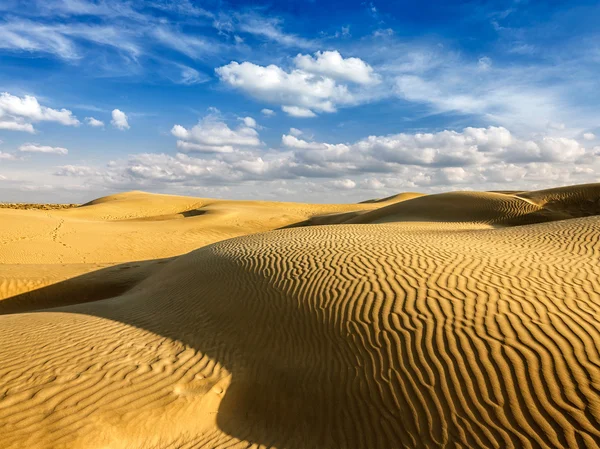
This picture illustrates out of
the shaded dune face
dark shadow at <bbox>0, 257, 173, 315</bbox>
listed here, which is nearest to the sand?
the shaded dune face

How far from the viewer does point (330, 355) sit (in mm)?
5508

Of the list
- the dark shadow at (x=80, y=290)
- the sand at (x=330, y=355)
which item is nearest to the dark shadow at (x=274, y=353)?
the sand at (x=330, y=355)

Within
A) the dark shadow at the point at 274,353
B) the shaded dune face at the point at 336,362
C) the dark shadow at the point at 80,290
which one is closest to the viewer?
the shaded dune face at the point at 336,362

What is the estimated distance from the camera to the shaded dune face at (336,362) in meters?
4.16

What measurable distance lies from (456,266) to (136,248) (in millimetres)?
15878

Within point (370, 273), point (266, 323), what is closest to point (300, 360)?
point (266, 323)

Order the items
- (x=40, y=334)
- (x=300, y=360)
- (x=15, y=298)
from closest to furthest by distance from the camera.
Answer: (x=300, y=360), (x=40, y=334), (x=15, y=298)

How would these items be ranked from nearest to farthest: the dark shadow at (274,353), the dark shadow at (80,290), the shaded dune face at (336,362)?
the shaded dune face at (336,362), the dark shadow at (274,353), the dark shadow at (80,290)

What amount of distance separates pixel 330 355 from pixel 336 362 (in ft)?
0.58

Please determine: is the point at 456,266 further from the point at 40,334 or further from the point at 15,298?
the point at 15,298

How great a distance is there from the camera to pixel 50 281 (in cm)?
1135

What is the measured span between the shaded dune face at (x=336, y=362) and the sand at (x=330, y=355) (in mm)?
20

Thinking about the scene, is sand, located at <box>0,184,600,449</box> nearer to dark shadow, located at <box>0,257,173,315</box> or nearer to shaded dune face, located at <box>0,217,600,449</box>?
shaded dune face, located at <box>0,217,600,449</box>

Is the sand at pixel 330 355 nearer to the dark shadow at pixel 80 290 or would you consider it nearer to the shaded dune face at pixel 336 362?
the shaded dune face at pixel 336 362
